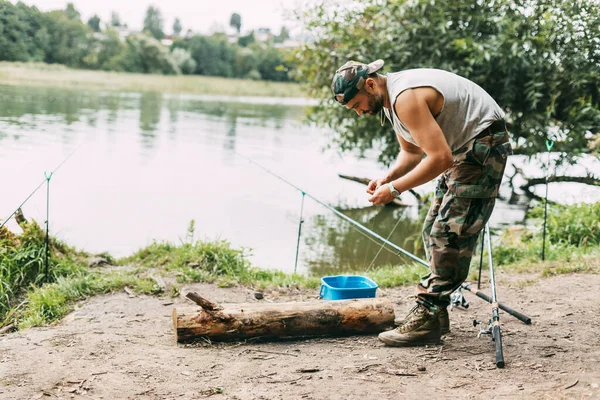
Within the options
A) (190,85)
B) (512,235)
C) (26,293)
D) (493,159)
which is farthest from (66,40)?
(190,85)

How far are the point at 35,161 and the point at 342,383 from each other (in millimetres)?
6021

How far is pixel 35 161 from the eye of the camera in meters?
7.54

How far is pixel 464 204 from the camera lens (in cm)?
311

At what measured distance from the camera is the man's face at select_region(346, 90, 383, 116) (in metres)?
3.05

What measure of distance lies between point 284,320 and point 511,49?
238 inches

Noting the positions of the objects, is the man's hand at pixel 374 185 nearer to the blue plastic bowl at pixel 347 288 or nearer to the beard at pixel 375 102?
the beard at pixel 375 102

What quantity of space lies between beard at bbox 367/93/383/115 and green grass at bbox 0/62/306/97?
5.89 meters

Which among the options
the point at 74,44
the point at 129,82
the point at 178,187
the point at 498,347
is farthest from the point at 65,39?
the point at 129,82

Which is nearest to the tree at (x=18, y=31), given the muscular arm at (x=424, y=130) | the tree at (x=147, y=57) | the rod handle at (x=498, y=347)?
the tree at (x=147, y=57)

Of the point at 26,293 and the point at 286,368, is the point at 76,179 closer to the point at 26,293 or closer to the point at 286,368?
the point at 26,293

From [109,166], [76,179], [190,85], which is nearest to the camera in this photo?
[76,179]

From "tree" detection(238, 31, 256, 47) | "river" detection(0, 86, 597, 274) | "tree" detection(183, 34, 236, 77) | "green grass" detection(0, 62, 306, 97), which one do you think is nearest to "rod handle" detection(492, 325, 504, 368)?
"river" detection(0, 86, 597, 274)

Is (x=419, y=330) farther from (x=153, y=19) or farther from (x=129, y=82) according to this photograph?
(x=153, y=19)

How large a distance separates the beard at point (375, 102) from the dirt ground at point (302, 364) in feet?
4.22
